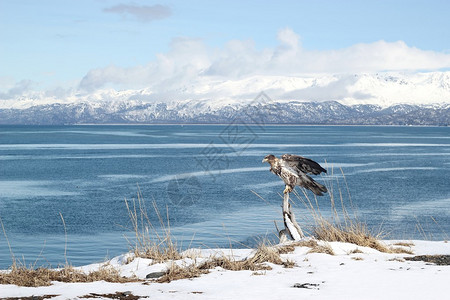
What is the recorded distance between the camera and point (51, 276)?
30.7 feet

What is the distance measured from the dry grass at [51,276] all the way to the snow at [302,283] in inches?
9.2

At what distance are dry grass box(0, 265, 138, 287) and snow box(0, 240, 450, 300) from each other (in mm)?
233

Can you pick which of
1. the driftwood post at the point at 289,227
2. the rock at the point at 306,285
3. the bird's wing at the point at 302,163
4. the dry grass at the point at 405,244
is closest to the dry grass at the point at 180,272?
the rock at the point at 306,285

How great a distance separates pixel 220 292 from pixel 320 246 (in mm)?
3409

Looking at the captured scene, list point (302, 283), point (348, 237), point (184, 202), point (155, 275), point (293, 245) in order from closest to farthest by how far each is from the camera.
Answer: point (302, 283) < point (155, 275) < point (293, 245) < point (348, 237) < point (184, 202)

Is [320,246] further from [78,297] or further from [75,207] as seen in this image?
[75,207]

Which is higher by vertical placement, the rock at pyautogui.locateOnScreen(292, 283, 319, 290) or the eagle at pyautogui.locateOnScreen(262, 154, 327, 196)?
the eagle at pyautogui.locateOnScreen(262, 154, 327, 196)

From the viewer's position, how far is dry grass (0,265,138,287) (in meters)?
8.90

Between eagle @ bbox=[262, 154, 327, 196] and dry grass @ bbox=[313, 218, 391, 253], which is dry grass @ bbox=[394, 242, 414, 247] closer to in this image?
dry grass @ bbox=[313, 218, 391, 253]

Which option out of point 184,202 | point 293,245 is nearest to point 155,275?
point 293,245

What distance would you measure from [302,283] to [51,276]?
145 inches

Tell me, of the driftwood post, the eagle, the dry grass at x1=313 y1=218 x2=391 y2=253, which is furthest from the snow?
the eagle

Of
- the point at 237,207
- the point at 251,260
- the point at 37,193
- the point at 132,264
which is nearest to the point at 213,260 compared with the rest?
the point at 251,260

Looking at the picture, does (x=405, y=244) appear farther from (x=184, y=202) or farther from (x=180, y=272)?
(x=184, y=202)
